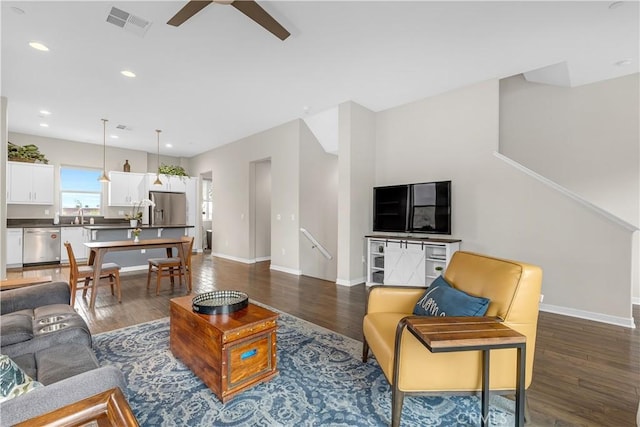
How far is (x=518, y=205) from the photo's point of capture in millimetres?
3787

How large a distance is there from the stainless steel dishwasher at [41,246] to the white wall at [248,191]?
340cm

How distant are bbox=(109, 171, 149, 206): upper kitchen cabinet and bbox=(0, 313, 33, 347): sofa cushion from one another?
21.8ft

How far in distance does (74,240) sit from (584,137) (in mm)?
10012

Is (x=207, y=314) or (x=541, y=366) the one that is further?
(x=541, y=366)

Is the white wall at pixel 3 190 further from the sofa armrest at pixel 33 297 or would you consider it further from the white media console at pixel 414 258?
the white media console at pixel 414 258

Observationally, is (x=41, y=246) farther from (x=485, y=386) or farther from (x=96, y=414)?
(x=485, y=386)

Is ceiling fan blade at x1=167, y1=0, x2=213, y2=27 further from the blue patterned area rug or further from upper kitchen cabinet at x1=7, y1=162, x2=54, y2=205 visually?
upper kitchen cabinet at x1=7, y1=162, x2=54, y2=205

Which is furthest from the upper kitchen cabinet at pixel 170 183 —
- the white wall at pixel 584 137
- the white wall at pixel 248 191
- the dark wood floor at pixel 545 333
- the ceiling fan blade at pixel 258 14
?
the white wall at pixel 584 137

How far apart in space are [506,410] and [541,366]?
0.83 meters

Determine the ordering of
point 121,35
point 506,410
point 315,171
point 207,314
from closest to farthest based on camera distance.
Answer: point 506,410
point 207,314
point 121,35
point 315,171

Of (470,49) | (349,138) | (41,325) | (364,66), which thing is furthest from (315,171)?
(41,325)

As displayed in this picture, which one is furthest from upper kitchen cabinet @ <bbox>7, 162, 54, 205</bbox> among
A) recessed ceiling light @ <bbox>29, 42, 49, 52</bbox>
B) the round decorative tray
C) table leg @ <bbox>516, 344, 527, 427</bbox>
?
table leg @ <bbox>516, 344, 527, 427</bbox>

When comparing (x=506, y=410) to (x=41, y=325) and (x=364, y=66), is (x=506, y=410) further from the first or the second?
(x=364, y=66)

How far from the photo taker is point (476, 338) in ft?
4.26
